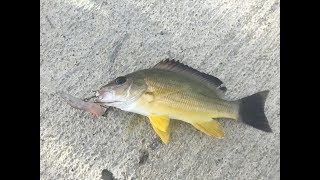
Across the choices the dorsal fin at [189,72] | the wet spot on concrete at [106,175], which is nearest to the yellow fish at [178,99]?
the dorsal fin at [189,72]

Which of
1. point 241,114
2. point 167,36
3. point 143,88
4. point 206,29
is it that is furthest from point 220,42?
point 143,88

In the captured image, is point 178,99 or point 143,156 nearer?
point 178,99

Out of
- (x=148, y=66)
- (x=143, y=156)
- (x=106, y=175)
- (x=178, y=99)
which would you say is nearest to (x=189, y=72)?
(x=178, y=99)

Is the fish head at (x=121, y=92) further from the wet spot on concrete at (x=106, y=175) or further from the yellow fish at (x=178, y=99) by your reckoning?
the wet spot on concrete at (x=106, y=175)

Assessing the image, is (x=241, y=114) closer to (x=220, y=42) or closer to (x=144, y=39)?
(x=220, y=42)

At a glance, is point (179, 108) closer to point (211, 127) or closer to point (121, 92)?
point (211, 127)

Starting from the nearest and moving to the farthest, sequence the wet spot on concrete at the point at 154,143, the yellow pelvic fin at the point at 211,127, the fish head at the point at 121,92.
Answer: the fish head at the point at 121,92 < the yellow pelvic fin at the point at 211,127 < the wet spot on concrete at the point at 154,143
